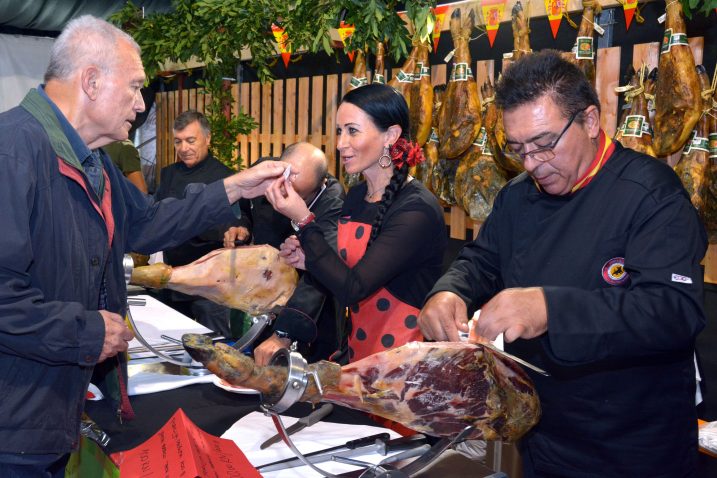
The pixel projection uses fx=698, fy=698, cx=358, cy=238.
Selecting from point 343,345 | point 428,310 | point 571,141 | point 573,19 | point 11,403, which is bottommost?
point 343,345

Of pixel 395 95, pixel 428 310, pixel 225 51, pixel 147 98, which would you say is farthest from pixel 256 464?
pixel 147 98

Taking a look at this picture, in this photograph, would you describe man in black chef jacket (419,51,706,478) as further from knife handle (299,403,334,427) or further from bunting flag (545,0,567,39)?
bunting flag (545,0,567,39)

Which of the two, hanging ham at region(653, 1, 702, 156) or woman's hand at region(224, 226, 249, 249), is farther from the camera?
woman's hand at region(224, 226, 249, 249)

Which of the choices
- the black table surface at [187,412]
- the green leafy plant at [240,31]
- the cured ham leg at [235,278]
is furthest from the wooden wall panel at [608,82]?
the black table surface at [187,412]

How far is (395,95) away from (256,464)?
4.61 ft

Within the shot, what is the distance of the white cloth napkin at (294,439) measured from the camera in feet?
5.09

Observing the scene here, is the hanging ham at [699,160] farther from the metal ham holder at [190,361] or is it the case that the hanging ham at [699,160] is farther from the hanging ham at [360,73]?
the hanging ham at [360,73]

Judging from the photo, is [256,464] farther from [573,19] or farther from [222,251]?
[573,19]

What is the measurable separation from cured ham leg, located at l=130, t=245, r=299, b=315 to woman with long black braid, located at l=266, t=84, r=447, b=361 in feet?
0.26

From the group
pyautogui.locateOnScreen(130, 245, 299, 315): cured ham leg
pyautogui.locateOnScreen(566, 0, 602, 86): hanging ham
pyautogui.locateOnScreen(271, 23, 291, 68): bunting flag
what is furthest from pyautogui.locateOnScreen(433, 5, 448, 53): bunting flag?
pyautogui.locateOnScreen(130, 245, 299, 315): cured ham leg

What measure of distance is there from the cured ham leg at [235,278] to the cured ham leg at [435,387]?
2.77 feet

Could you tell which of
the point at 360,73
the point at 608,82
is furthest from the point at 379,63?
the point at 608,82

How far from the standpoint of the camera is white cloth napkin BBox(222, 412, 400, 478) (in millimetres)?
1552

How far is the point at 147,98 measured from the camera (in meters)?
7.70
